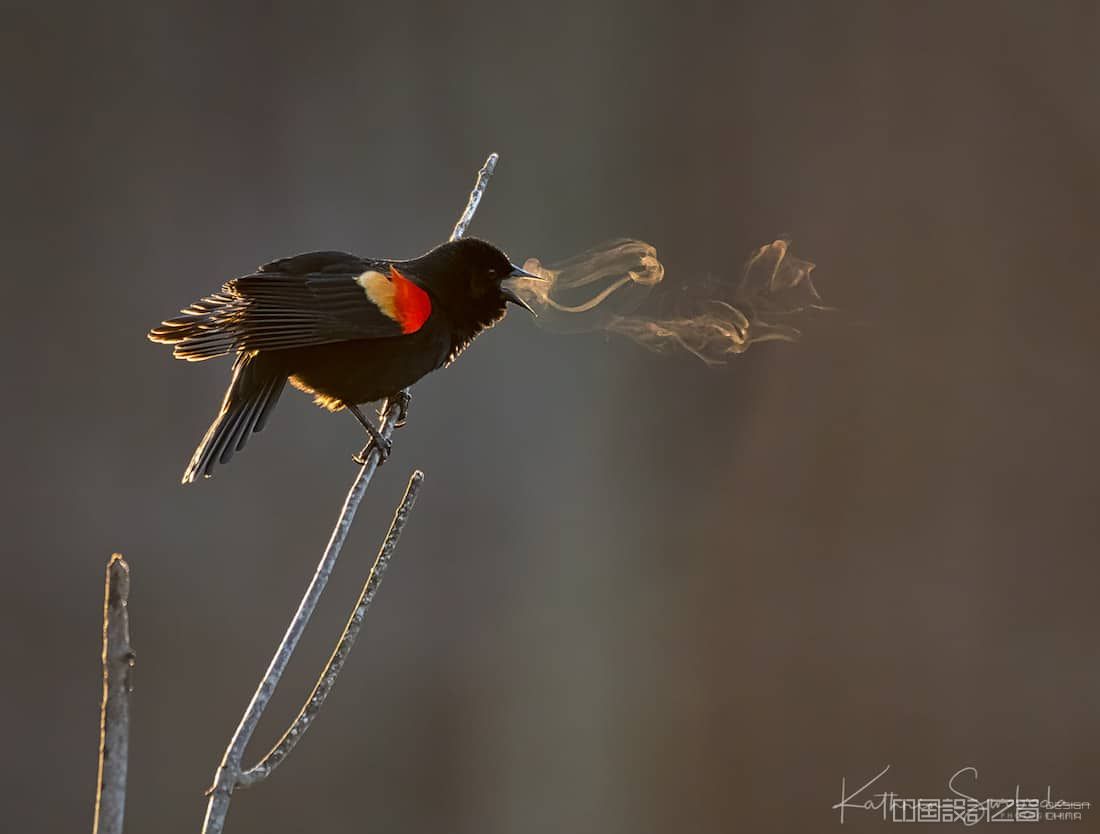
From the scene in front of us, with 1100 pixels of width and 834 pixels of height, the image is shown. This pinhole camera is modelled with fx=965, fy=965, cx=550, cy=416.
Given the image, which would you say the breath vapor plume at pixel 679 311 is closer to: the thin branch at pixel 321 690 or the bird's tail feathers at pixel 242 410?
the bird's tail feathers at pixel 242 410

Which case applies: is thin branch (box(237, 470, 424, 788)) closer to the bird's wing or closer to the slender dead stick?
the slender dead stick

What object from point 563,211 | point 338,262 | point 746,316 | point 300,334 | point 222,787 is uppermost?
point 563,211

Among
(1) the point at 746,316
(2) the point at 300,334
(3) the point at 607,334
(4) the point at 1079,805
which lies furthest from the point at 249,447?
(4) the point at 1079,805

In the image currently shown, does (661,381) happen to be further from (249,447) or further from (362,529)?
(249,447)

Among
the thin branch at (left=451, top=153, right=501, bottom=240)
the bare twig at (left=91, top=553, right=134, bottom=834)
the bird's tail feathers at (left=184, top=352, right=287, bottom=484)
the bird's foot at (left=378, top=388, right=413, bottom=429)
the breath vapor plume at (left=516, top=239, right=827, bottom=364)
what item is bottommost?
the bare twig at (left=91, top=553, right=134, bottom=834)

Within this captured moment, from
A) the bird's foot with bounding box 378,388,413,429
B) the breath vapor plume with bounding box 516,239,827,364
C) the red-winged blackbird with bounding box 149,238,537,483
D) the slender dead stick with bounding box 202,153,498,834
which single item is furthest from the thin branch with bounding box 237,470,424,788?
the breath vapor plume with bounding box 516,239,827,364

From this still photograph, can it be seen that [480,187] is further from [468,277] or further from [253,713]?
[253,713]

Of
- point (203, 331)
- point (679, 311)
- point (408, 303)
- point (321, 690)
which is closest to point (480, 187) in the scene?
point (408, 303)

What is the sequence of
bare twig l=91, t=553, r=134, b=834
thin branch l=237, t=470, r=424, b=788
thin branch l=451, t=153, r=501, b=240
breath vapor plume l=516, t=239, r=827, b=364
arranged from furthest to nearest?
breath vapor plume l=516, t=239, r=827, b=364
thin branch l=451, t=153, r=501, b=240
thin branch l=237, t=470, r=424, b=788
bare twig l=91, t=553, r=134, b=834
